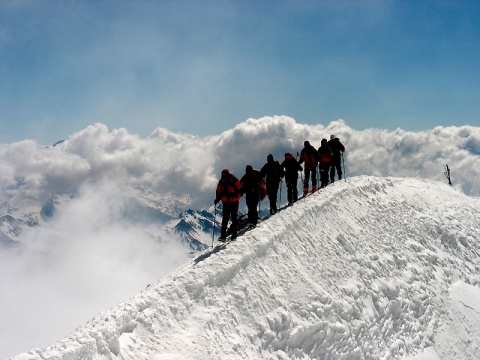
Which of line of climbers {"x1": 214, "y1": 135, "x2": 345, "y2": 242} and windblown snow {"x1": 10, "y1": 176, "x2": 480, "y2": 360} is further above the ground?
line of climbers {"x1": 214, "y1": 135, "x2": 345, "y2": 242}

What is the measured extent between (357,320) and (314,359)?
2674 mm

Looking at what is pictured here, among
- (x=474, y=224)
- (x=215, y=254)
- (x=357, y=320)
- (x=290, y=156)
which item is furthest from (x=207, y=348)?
(x=474, y=224)

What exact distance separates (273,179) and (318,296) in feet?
26.8

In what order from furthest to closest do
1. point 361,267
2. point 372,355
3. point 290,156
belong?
point 290,156 < point 361,267 < point 372,355

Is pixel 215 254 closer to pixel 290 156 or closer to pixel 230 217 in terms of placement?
pixel 230 217

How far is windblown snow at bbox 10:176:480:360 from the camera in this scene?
11.0m

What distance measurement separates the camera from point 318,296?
14.0 meters

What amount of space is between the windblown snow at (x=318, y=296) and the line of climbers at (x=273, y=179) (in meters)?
1.16

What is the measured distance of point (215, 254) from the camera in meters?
14.8

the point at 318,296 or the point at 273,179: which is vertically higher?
the point at 273,179

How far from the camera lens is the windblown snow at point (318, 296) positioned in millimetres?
11008


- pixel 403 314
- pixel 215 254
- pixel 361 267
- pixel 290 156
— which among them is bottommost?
pixel 403 314

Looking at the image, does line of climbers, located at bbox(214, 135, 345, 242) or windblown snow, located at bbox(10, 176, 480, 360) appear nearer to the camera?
windblown snow, located at bbox(10, 176, 480, 360)

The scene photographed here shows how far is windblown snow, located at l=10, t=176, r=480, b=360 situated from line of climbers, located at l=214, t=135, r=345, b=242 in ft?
3.81
